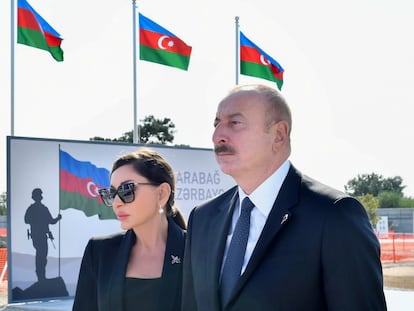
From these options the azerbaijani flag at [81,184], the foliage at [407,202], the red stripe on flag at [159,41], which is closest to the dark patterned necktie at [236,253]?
the azerbaijani flag at [81,184]

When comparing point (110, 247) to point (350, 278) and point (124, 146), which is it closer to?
point (350, 278)

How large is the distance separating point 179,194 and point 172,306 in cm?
1075

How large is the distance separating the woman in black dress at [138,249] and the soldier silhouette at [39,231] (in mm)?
8891

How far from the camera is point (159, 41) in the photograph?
55.4 feet

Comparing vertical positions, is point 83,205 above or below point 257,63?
below

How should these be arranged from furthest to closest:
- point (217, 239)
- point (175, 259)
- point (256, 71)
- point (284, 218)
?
point (256, 71)
point (175, 259)
point (217, 239)
point (284, 218)

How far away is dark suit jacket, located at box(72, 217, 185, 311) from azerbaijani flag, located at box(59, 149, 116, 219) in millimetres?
9278

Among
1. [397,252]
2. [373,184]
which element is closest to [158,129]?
[397,252]

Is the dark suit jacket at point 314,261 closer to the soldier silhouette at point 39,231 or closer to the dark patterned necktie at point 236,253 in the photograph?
the dark patterned necktie at point 236,253

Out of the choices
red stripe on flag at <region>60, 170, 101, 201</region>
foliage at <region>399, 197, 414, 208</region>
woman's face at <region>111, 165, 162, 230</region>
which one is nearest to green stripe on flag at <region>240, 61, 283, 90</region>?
red stripe on flag at <region>60, 170, 101, 201</region>

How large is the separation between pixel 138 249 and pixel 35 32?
12.7 metres

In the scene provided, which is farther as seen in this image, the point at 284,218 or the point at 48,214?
the point at 48,214

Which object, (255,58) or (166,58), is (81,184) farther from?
(255,58)

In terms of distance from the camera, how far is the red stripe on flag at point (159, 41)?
16.9 metres
